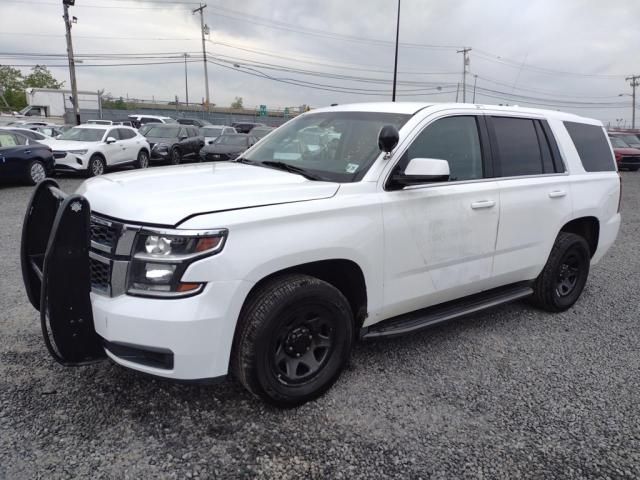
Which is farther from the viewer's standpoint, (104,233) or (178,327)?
(104,233)

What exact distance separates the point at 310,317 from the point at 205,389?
2.86 feet

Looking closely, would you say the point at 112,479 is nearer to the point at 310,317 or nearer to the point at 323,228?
the point at 310,317

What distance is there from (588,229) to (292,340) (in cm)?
357

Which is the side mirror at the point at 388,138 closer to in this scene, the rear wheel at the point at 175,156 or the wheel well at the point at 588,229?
the wheel well at the point at 588,229

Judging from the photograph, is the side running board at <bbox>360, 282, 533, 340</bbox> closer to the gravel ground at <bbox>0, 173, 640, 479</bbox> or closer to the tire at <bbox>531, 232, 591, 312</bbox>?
the tire at <bbox>531, 232, 591, 312</bbox>

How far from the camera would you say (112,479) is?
2.43m

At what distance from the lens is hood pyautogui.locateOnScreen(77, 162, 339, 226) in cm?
262

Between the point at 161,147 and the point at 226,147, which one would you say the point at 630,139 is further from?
the point at 161,147

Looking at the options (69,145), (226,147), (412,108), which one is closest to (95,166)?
(69,145)

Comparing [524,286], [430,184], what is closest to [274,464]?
[430,184]

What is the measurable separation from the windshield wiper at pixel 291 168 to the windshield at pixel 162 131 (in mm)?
16785

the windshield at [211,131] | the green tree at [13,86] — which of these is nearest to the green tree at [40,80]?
the green tree at [13,86]

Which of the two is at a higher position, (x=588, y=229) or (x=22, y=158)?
(x=588, y=229)

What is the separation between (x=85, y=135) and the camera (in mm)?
15523
